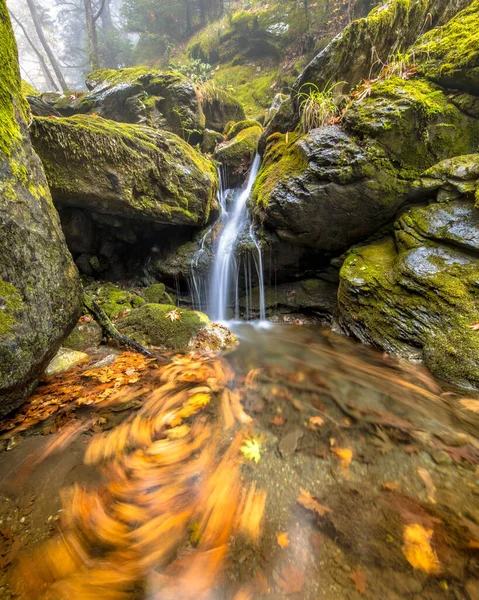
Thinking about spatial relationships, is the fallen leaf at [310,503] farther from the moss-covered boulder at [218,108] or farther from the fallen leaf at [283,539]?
the moss-covered boulder at [218,108]

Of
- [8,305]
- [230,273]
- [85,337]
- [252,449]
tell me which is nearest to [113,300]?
[85,337]

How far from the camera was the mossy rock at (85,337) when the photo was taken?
157 inches

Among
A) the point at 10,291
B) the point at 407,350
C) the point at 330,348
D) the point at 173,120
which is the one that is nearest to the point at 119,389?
the point at 10,291

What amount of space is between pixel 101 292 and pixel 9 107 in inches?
182

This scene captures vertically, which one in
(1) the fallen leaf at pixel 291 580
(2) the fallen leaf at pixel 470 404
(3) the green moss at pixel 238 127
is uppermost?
(3) the green moss at pixel 238 127

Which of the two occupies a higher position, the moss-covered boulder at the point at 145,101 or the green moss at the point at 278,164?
the moss-covered boulder at the point at 145,101

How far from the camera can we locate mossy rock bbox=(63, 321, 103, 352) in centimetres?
400

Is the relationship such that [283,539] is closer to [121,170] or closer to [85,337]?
[85,337]

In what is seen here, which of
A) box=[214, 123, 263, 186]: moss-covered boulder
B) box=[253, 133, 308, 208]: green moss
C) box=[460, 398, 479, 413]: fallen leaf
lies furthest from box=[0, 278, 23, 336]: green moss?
box=[214, 123, 263, 186]: moss-covered boulder

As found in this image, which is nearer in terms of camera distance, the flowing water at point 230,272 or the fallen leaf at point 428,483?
the fallen leaf at point 428,483

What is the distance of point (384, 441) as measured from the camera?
6.85 ft

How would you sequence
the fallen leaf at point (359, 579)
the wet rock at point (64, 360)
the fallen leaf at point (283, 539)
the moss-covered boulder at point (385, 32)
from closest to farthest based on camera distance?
the fallen leaf at point (359, 579), the fallen leaf at point (283, 539), the wet rock at point (64, 360), the moss-covered boulder at point (385, 32)

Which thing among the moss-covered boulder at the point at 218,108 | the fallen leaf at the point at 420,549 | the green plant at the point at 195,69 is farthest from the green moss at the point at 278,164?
the green plant at the point at 195,69

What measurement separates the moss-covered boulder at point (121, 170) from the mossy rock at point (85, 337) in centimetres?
296
